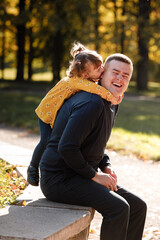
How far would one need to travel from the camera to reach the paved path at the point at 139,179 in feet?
13.3

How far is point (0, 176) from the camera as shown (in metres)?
4.43

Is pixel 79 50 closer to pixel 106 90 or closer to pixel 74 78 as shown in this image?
pixel 74 78

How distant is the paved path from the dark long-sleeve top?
1072 millimetres

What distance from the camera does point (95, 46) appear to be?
25328mm

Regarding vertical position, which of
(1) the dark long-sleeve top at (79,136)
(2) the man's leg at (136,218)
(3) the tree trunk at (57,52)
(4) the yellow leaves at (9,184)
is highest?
(1) the dark long-sleeve top at (79,136)

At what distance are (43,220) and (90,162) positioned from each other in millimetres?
595

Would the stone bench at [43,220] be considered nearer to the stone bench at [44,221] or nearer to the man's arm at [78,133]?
the stone bench at [44,221]

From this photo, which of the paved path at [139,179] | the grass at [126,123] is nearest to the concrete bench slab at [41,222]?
the paved path at [139,179]

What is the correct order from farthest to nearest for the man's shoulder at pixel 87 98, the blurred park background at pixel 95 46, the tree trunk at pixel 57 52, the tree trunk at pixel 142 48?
the tree trunk at pixel 57 52, the tree trunk at pixel 142 48, the blurred park background at pixel 95 46, the man's shoulder at pixel 87 98

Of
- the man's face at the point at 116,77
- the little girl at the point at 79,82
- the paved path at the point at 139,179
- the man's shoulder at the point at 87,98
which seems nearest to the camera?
the man's shoulder at the point at 87,98

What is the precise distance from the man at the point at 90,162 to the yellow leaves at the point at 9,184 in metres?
0.76

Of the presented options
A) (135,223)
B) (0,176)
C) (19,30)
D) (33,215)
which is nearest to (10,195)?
(0,176)

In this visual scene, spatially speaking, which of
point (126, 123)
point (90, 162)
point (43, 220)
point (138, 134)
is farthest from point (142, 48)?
point (43, 220)

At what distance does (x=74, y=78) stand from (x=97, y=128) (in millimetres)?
489
